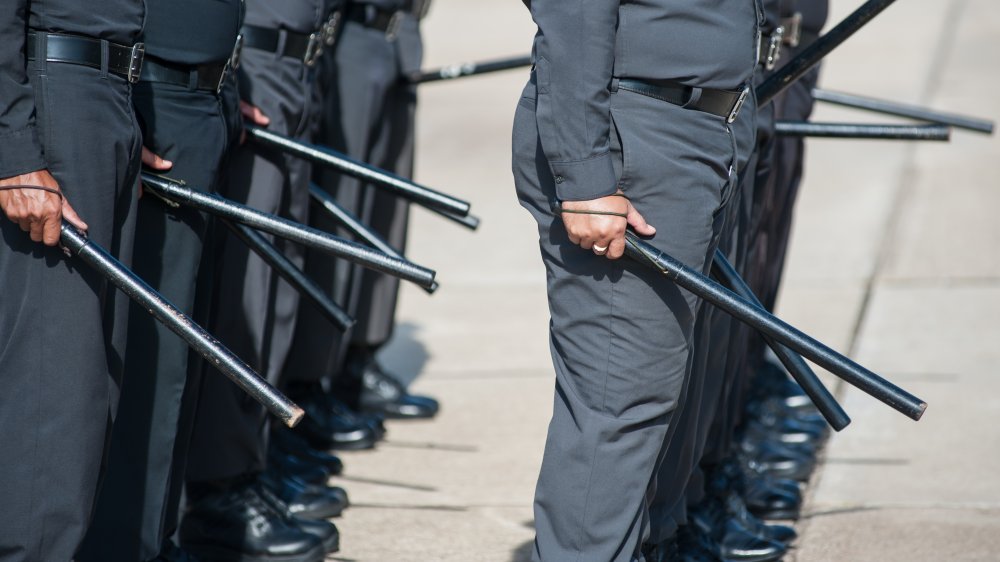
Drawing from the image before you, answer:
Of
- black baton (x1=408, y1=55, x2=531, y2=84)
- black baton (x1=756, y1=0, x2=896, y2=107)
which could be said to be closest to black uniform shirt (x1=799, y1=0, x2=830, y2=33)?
black baton (x1=756, y1=0, x2=896, y2=107)

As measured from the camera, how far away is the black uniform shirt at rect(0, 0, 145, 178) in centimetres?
237

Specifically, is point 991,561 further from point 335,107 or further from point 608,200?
point 335,107

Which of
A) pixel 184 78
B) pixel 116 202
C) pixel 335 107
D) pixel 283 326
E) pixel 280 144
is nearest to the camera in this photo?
pixel 116 202

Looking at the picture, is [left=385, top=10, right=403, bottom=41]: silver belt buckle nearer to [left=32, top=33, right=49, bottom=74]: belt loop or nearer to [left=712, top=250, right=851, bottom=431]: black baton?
[left=712, top=250, right=851, bottom=431]: black baton

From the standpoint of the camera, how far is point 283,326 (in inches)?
148

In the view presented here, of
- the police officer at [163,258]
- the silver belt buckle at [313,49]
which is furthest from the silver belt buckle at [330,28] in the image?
the police officer at [163,258]

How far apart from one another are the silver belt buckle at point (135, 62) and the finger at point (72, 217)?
0.29m

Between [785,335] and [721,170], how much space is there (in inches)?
13.5

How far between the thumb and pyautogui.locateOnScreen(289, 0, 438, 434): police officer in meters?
1.75

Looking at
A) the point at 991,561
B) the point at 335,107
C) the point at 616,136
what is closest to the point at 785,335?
the point at 616,136

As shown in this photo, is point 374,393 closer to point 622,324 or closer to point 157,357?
point 157,357

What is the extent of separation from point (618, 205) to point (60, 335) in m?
1.08

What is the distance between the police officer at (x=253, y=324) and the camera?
11.2ft

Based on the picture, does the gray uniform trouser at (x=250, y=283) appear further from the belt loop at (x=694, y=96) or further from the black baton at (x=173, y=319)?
the belt loop at (x=694, y=96)
